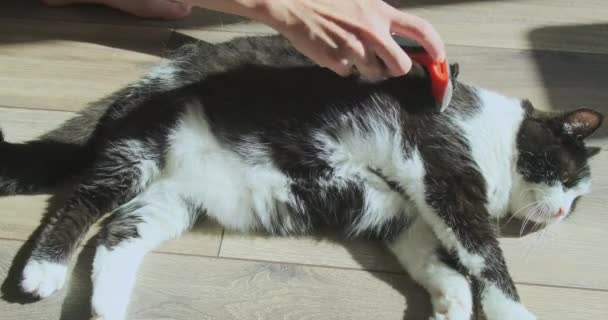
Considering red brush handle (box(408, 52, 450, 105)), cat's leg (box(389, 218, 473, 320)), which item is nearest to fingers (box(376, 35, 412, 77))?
red brush handle (box(408, 52, 450, 105))

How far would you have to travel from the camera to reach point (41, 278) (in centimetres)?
118

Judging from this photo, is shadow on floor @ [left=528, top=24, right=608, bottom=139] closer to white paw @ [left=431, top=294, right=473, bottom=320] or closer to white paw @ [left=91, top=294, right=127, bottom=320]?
white paw @ [left=431, top=294, right=473, bottom=320]

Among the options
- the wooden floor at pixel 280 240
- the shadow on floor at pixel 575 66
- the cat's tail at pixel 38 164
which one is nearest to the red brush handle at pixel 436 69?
the wooden floor at pixel 280 240

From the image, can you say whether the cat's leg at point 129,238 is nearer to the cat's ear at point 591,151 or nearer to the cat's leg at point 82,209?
the cat's leg at point 82,209

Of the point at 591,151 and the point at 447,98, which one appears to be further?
the point at 591,151

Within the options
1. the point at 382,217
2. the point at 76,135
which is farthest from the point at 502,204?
the point at 76,135

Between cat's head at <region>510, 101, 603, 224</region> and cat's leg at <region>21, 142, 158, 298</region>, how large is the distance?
2.63 feet

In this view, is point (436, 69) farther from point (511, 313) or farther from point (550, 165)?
point (511, 313)

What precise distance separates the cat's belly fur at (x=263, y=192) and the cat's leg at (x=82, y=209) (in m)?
0.08

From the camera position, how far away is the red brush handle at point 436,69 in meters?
1.22

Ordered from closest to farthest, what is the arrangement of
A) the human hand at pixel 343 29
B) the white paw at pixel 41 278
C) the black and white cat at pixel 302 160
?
the human hand at pixel 343 29, the white paw at pixel 41 278, the black and white cat at pixel 302 160

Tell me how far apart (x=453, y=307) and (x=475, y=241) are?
0.46ft

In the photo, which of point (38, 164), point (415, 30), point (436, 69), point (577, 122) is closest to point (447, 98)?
point (436, 69)

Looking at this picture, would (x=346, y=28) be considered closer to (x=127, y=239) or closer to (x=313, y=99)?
(x=313, y=99)
